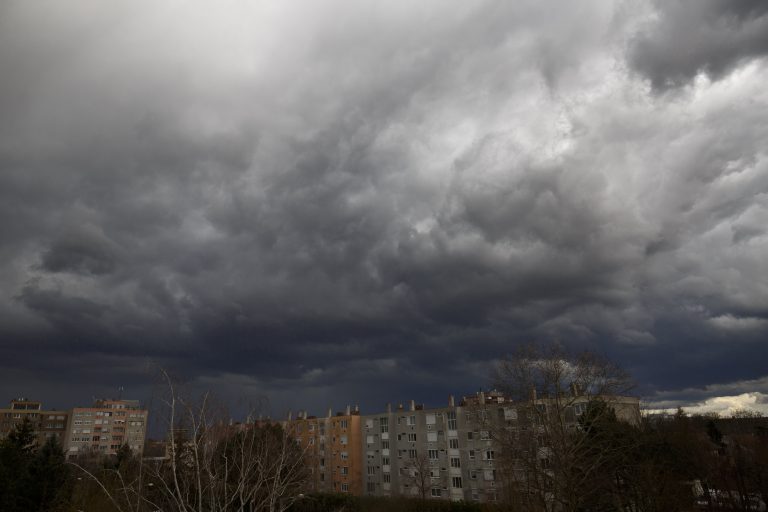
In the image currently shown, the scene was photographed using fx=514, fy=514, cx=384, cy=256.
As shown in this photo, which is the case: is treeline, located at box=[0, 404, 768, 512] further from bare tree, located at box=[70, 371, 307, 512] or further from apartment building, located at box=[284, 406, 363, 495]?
apartment building, located at box=[284, 406, 363, 495]

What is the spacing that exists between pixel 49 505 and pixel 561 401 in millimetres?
42681

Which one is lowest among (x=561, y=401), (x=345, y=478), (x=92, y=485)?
(x=345, y=478)

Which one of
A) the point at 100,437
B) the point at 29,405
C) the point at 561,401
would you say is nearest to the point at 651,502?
the point at 561,401

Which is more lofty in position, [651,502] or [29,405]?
[29,405]

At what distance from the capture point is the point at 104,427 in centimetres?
15700

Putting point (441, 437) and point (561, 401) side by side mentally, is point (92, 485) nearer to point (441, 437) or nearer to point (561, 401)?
point (561, 401)

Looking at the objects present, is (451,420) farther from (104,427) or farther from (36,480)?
(104,427)

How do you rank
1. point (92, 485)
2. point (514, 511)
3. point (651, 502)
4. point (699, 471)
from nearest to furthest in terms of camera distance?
point (651, 502) < point (514, 511) < point (92, 485) < point (699, 471)

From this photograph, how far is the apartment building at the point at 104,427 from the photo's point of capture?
15300cm

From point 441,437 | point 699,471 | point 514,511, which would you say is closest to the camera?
point 514,511

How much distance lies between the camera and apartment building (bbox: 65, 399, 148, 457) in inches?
6024

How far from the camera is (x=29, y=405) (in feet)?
526

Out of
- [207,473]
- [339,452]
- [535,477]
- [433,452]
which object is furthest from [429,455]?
[207,473]

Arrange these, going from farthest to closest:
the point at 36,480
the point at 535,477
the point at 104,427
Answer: the point at 104,427 < the point at 36,480 < the point at 535,477
